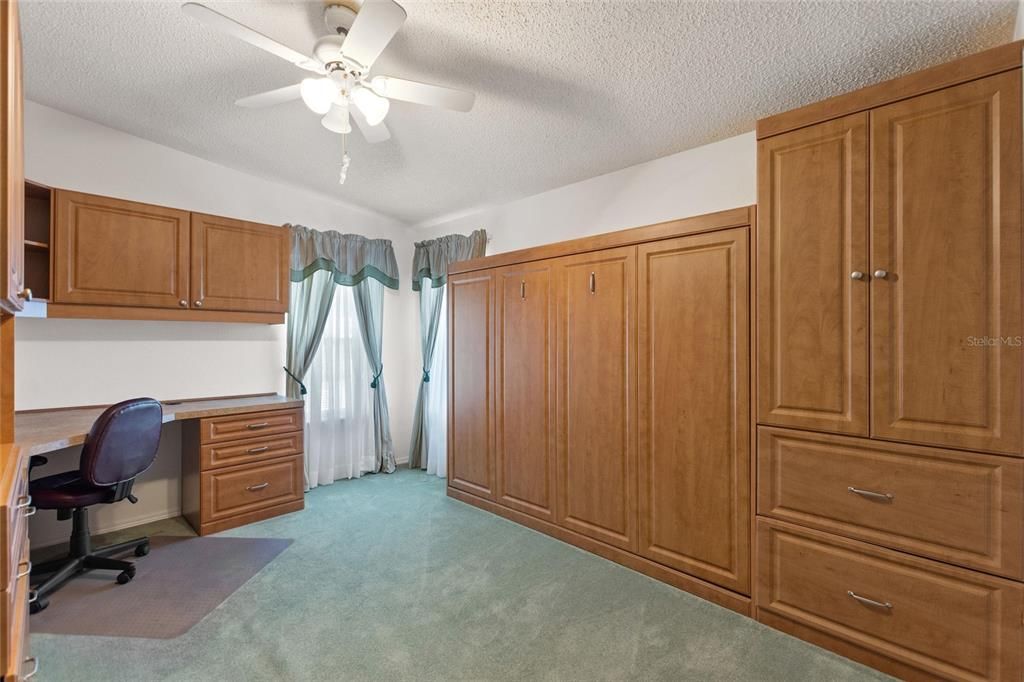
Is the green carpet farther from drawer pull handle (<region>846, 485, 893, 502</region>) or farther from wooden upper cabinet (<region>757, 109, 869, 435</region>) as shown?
wooden upper cabinet (<region>757, 109, 869, 435</region>)

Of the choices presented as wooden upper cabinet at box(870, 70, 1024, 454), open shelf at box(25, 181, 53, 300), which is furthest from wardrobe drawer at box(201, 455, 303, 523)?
wooden upper cabinet at box(870, 70, 1024, 454)

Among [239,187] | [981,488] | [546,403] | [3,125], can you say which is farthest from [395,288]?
[981,488]

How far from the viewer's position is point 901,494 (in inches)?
67.7

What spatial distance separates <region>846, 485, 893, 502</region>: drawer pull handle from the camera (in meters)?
1.75

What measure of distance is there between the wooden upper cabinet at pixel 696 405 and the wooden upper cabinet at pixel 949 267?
1.79 feet

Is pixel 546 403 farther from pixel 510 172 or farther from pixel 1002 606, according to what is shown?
pixel 1002 606

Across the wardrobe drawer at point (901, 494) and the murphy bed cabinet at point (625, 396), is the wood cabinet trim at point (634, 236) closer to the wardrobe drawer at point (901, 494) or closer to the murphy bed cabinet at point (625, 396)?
the murphy bed cabinet at point (625, 396)

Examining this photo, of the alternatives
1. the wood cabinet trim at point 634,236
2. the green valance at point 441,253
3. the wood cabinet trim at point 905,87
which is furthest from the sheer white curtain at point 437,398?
the wood cabinet trim at point 905,87

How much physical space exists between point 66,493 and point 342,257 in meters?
2.58

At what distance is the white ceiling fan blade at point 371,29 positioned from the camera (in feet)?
4.85

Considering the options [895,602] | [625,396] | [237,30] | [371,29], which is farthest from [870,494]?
[237,30]

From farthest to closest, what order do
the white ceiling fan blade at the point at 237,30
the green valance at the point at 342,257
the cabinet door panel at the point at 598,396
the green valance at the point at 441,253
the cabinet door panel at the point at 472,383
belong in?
the green valance at the point at 441,253 < the green valance at the point at 342,257 < the cabinet door panel at the point at 472,383 < the cabinet door panel at the point at 598,396 < the white ceiling fan blade at the point at 237,30

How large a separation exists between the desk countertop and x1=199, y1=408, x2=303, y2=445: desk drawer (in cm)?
5

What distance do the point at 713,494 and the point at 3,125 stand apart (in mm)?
2988
